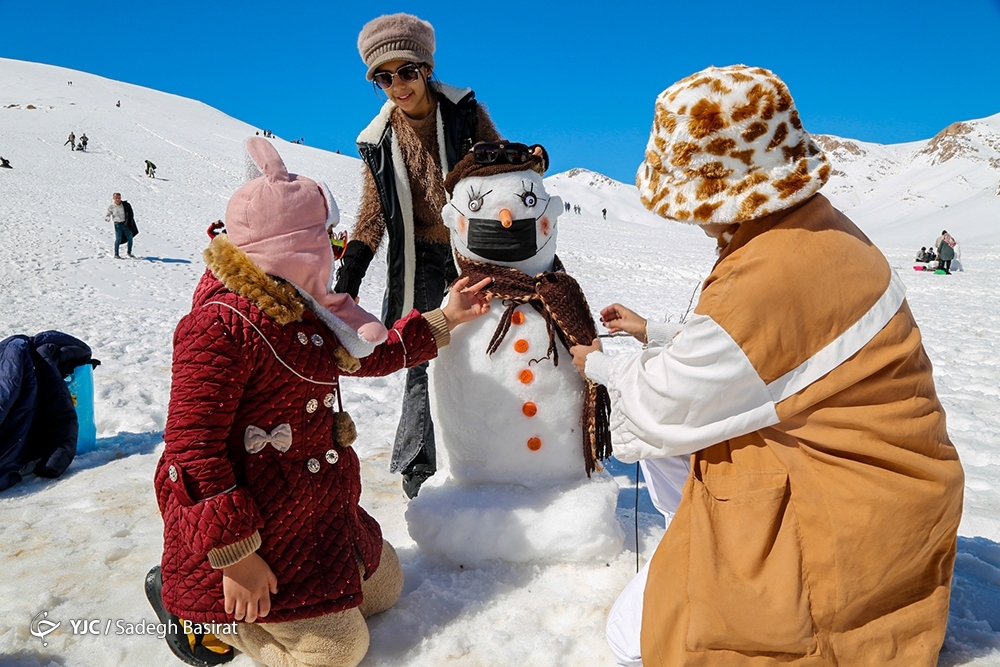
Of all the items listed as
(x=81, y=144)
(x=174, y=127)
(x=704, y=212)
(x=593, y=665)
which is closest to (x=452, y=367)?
(x=593, y=665)

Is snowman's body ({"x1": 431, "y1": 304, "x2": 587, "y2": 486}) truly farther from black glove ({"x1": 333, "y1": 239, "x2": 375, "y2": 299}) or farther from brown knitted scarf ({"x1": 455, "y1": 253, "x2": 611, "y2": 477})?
black glove ({"x1": 333, "y1": 239, "x2": 375, "y2": 299})

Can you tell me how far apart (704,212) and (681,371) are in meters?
0.32

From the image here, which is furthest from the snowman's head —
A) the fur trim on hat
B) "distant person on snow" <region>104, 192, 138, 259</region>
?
"distant person on snow" <region>104, 192, 138, 259</region>

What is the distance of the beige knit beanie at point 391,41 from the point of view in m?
2.49

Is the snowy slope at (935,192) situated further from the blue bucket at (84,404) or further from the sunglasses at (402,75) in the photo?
the blue bucket at (84,404)

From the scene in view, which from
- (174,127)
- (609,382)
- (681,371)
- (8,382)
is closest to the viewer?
(681,371)

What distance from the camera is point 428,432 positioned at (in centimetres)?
282

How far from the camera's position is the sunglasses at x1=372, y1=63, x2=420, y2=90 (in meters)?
2.50

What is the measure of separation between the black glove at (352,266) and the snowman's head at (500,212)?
42 cm

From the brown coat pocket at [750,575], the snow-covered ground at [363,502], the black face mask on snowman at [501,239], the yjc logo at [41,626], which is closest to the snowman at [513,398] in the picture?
the black face mask on snowman at [501,239]

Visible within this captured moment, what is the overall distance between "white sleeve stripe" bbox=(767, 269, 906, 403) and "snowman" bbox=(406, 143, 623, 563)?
101cm

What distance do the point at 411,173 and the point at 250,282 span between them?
1.19m

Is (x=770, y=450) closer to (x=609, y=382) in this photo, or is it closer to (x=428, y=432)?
(x=609, y=382)

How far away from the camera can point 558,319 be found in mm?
2289
